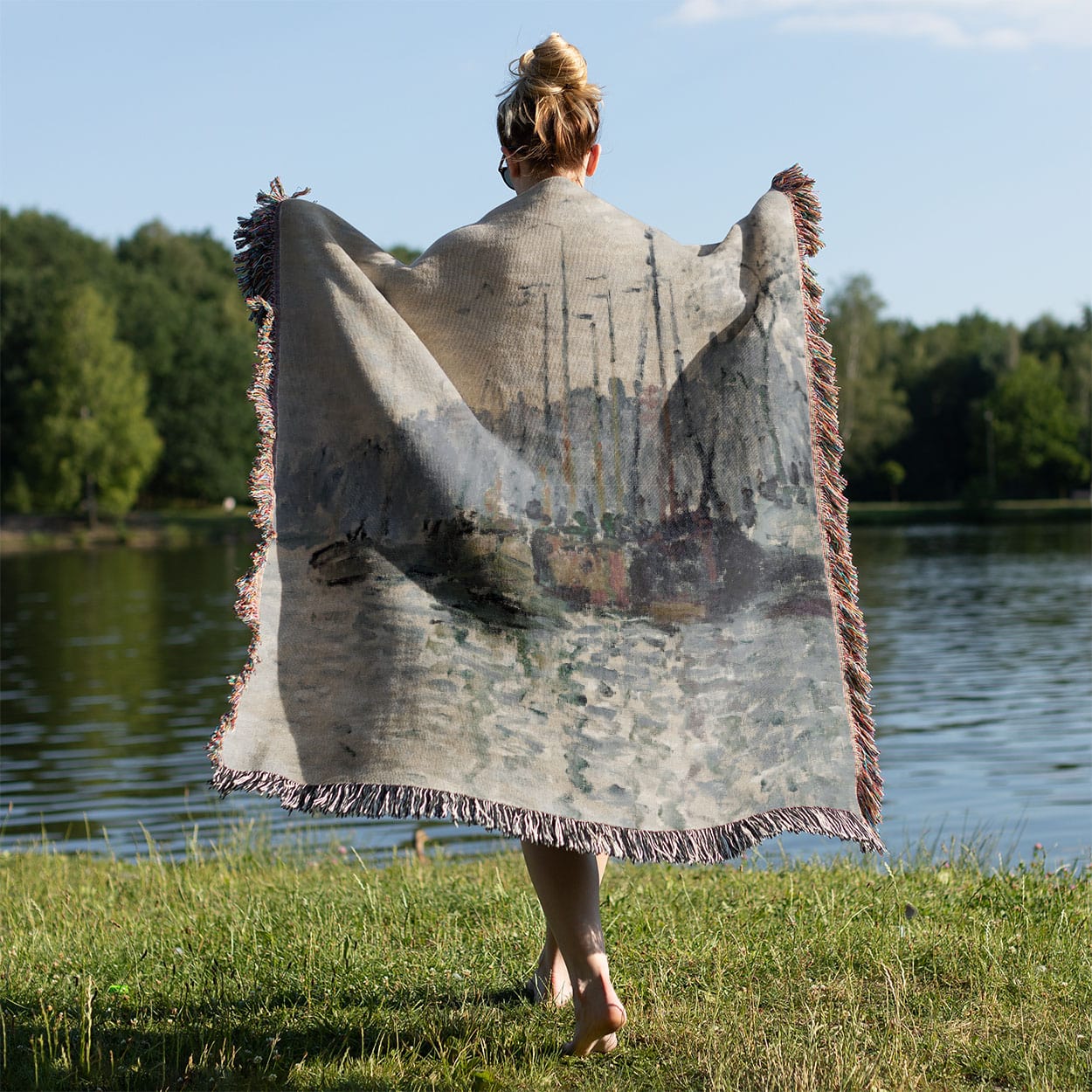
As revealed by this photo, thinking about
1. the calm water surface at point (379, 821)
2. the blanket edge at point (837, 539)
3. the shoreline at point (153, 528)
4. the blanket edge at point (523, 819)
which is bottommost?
the calm water surface at point (379, 821)

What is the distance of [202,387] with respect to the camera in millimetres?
55125

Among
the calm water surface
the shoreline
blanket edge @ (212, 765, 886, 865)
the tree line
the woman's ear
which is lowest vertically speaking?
the calm water surface

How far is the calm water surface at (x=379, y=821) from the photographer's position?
8.78m

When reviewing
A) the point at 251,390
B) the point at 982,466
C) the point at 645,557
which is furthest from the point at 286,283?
the point at 982,466

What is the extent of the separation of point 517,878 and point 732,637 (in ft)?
7.83

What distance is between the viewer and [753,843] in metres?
2.87

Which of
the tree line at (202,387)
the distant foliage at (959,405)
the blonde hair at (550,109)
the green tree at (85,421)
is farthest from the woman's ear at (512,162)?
the distant foliage at (959,405)

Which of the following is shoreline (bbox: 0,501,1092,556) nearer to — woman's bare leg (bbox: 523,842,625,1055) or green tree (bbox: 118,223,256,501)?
green tree (bbox: 118,223,256,501)

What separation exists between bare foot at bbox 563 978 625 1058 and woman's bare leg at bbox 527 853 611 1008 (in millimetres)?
314

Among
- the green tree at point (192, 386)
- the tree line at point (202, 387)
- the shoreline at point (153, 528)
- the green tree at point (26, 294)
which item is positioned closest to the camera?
the shoreline at point (153, 528)

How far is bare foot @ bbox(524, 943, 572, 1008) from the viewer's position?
3.14 m

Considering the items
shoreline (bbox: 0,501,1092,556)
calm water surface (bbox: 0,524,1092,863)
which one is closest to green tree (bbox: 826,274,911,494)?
shoreline (bbox: 0,501,1092,556)

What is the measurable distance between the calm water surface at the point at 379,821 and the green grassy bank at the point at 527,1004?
2.24 meters

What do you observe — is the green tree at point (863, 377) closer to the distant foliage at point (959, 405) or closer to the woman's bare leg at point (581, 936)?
the distant foliage at point (959, 405)
